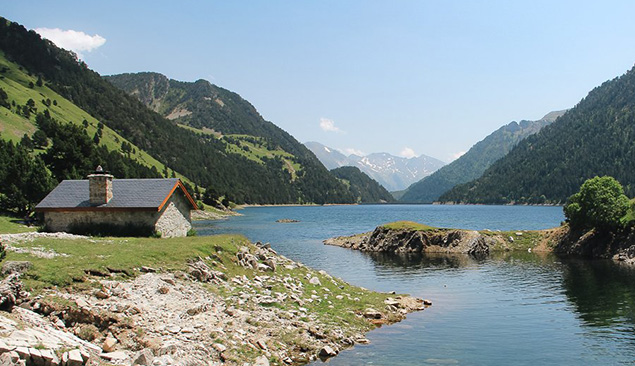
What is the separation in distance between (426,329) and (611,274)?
3428 cm

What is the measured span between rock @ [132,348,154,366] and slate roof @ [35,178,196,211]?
26.7m

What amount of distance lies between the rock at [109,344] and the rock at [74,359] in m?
2.15

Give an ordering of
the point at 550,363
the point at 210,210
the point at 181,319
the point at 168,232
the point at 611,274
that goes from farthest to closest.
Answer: the point at 210,210
the point at 611,274
the point at 168,232
the point at 550,363
the point at 181,319

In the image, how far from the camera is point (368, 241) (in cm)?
8544

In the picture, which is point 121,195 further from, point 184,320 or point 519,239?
point 519,239

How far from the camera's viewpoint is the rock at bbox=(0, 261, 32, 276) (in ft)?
65.8

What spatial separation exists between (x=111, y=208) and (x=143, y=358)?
29134 millimetres

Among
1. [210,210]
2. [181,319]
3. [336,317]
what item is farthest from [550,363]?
[210,210]

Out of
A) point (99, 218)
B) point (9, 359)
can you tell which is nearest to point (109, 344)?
point (9, 359)

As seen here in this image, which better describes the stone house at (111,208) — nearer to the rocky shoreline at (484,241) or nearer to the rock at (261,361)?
the rock at (261,361)

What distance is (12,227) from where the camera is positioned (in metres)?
45.6

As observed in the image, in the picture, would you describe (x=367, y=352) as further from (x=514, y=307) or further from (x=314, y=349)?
(x=514, y=307)

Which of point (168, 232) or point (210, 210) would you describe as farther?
point (210, 210)

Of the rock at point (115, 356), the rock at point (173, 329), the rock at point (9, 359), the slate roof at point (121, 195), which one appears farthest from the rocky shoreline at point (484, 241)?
the rock at point (9, 359)
